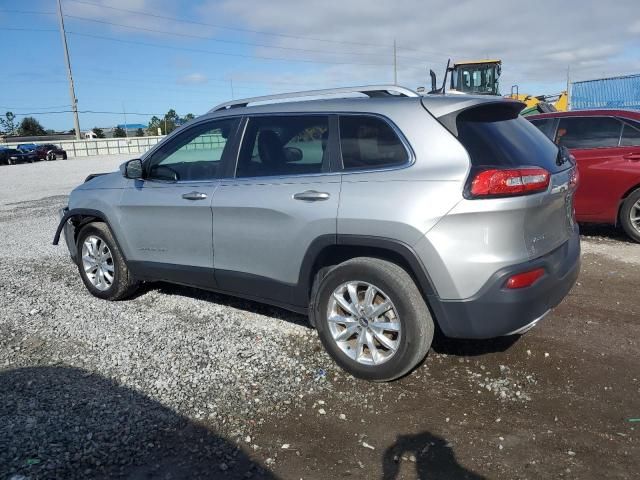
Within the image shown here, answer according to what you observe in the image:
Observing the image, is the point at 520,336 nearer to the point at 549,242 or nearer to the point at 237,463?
the point at 549,242

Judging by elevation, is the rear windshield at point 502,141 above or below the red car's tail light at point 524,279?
above

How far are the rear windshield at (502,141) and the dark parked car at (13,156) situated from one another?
4528 cm

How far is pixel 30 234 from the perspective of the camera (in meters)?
9.30

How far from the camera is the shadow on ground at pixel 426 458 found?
269 cm

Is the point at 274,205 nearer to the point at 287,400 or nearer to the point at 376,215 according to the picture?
the point at 376,215

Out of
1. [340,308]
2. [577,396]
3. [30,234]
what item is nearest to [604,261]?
[577,396]

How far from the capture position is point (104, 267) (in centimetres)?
536

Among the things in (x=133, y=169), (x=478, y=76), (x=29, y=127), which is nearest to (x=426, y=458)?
(x=133, y=169)

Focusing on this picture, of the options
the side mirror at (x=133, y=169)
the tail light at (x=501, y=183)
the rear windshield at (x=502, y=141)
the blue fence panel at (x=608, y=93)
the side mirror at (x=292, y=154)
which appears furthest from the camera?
the blue fence panel at (x=608, y=93)

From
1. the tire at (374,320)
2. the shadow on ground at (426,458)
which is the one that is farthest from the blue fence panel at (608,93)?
the shadow on ground at (426,458)

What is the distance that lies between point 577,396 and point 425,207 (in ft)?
4.98

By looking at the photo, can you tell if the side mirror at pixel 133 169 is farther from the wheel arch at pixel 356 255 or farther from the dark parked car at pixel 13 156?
the dark parked car at pixel 13 156

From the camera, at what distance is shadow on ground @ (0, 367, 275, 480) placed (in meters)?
2.79

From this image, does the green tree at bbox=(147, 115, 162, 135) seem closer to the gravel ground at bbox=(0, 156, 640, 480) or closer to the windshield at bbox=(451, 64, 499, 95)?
the windshield at bbox=(451, 64, 499, 95)
